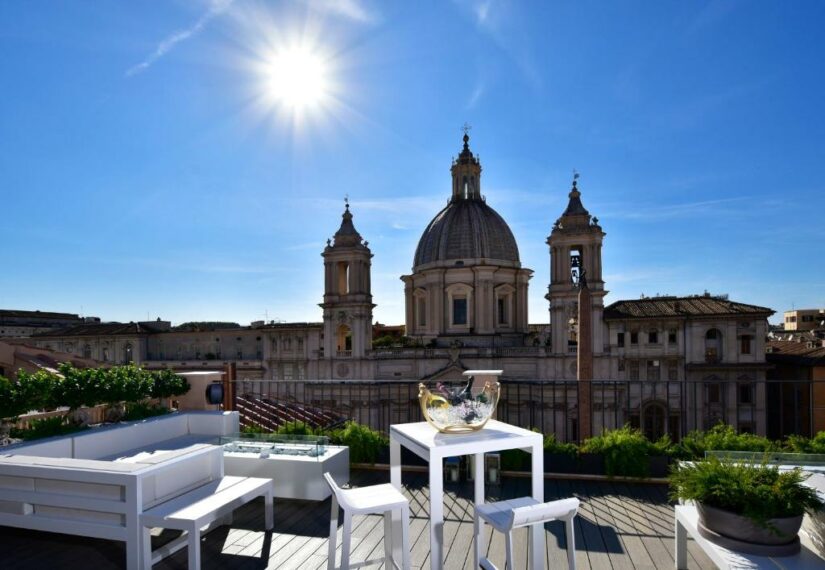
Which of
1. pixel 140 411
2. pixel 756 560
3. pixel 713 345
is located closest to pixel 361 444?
pixel 140 411

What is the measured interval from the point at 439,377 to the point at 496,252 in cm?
1313

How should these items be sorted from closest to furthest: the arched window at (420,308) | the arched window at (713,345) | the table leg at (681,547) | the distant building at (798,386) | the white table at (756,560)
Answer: the white table at (756,560)
the table leg at (681,547)
the distant building at (798,386)
the arched window at (713,345)
the arched window at (420,308)

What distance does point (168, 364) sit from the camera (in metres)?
45.3

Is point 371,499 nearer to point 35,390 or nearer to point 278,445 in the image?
point 278,445

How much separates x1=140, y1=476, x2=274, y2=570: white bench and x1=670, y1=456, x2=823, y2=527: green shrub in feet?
13.7

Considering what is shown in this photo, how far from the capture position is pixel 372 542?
5.41 metres

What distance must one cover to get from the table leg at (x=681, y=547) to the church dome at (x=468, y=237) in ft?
123

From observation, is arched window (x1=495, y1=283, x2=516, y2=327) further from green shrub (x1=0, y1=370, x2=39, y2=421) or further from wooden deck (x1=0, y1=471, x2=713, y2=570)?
green shrub (x1=0, y1=370, x2=39, y2=421)

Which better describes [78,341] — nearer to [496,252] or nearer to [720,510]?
[496,252]

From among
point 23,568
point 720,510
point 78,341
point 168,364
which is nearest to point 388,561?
point 720,510

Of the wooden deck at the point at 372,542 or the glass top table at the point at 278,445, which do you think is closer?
the wooden deck at the point at 372,542

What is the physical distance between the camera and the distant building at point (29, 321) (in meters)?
68.6

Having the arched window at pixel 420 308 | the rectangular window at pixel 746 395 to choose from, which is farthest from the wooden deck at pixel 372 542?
A: the arched window at pixel 420 308

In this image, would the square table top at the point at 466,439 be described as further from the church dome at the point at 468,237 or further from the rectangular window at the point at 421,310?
the rectangular window at the point at 421,310
